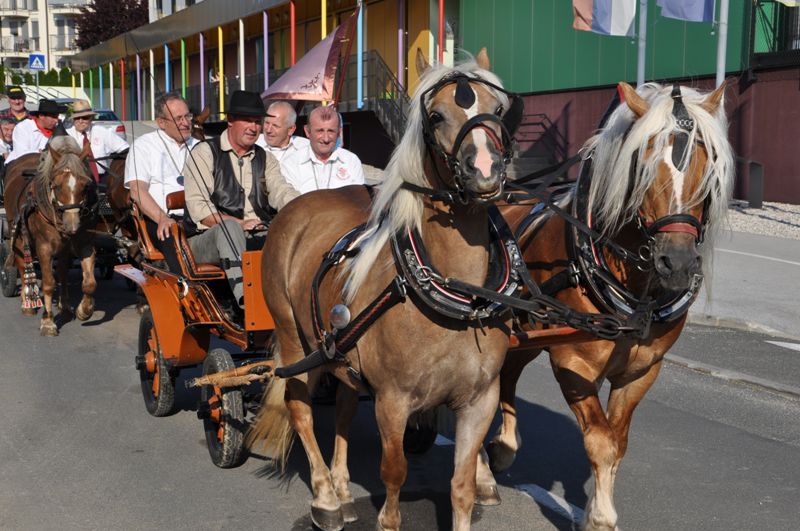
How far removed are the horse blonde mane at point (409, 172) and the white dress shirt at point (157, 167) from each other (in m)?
4.50

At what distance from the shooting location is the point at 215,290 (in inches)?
265

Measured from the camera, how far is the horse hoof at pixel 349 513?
16.3ft

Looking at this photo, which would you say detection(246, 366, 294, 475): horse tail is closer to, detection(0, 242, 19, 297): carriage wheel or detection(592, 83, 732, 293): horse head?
detection(592, 83, 732, 293): horse head

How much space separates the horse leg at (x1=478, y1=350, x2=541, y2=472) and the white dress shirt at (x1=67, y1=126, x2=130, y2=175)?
788cm

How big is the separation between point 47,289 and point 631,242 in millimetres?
7368

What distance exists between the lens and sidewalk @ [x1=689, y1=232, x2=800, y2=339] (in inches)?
402

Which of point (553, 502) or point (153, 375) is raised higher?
point (153, 375)

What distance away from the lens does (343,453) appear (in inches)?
206

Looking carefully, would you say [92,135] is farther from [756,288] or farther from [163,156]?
[756,288]

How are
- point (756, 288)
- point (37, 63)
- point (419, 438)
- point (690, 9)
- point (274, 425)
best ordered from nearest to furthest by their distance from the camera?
1. point (274, 425)
2. point (419, 438)
3. point (756, 288)
4. point (690, 9)
5. point (37, 63)

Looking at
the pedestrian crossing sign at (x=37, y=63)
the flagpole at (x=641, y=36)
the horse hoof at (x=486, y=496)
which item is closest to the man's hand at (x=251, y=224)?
the horse hoof at (x=486, y=496)

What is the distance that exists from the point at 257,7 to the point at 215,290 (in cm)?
2668

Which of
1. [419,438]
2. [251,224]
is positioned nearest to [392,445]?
[419,438]

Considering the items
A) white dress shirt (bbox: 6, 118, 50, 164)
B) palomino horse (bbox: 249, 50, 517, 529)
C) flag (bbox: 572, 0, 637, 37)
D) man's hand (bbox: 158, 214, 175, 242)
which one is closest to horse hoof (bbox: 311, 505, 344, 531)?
palomino horse (bbox: 249, 50, 517, 529)
